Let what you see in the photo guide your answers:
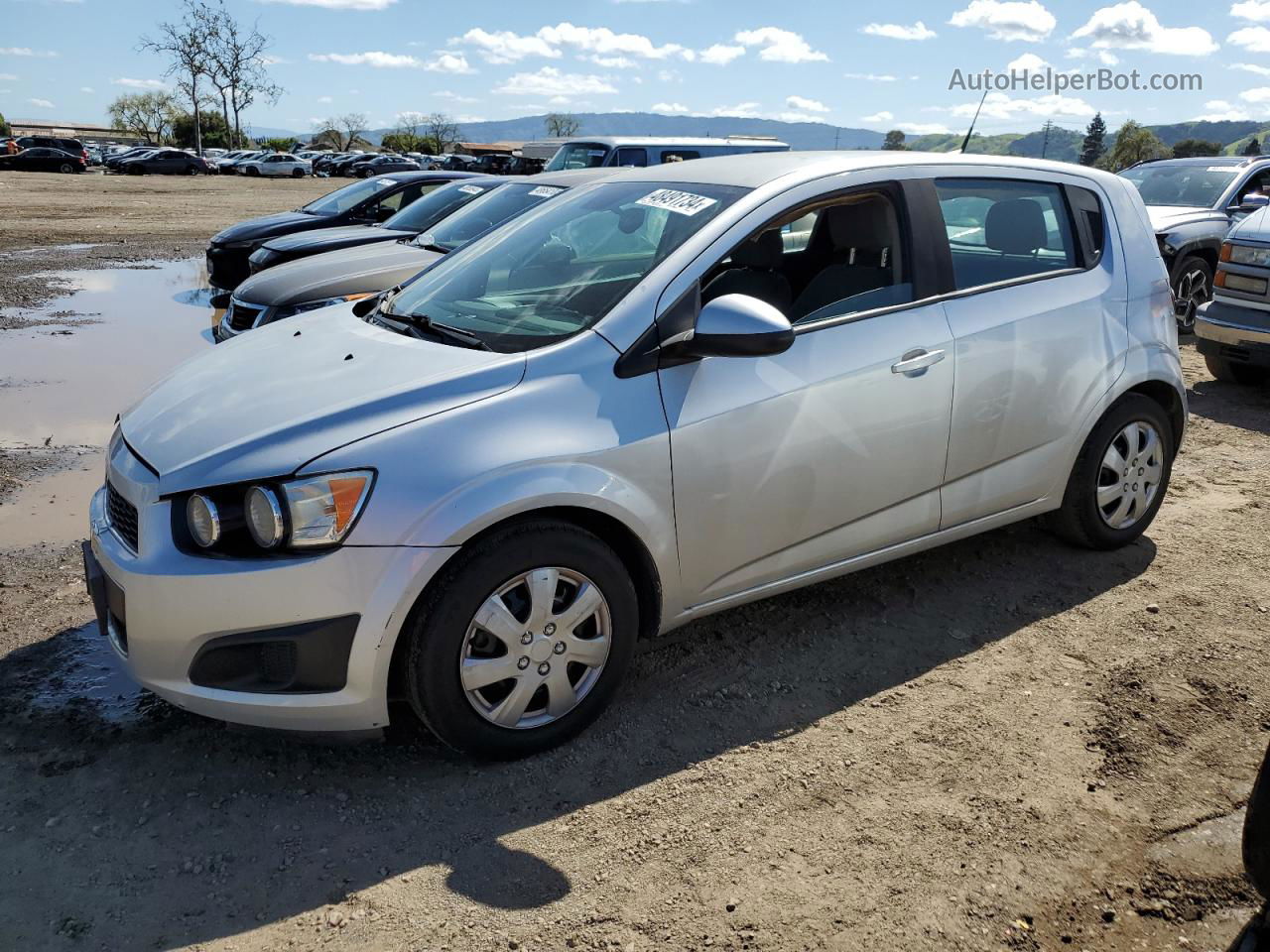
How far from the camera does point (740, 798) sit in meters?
2.95

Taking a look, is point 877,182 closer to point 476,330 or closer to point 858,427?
point 858,427

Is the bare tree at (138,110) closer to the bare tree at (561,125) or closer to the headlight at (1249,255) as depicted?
the bare tree at (561,125)

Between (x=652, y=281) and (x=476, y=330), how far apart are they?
0.62 metres

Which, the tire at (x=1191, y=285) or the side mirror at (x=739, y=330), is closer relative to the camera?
the side mirror at (x=739, y=330)

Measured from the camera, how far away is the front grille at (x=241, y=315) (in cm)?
750

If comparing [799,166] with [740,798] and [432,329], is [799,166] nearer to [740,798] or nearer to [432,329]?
[432,329]

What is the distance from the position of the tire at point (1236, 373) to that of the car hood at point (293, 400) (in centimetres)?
727

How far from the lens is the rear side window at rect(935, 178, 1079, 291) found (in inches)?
153

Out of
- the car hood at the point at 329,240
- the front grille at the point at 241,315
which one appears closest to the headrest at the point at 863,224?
the front grille at the point at 241,315

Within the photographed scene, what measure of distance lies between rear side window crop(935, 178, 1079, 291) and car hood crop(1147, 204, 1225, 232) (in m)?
6.45

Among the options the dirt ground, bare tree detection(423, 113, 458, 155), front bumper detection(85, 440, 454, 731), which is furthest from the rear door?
bare tree detection(423, 113, 458, 155)

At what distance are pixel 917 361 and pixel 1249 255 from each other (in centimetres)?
537

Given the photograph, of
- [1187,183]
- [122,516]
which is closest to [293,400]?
[122,516]

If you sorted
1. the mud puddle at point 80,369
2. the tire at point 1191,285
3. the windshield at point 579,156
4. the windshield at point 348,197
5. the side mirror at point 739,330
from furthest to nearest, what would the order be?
1. the windshield at point 579,156
2. the windshield at point 348,197
3. the tire at point 1191,285
4. the mud puddle at point 80,369
5. the side mirror at point 739,330
